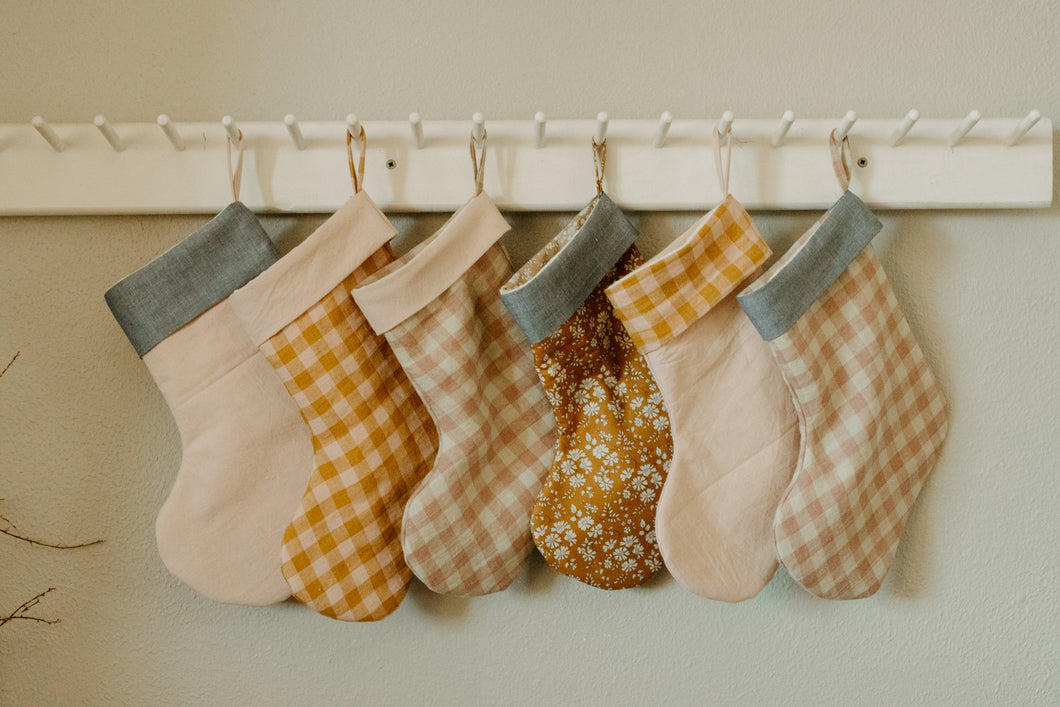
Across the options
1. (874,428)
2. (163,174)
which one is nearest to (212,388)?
(163,174)

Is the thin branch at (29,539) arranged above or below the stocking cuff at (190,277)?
below

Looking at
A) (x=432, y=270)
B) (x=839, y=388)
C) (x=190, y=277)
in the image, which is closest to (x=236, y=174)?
(x=190, y=277)

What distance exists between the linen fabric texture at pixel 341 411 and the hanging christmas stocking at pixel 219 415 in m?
0.04

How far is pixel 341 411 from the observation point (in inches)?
33.3

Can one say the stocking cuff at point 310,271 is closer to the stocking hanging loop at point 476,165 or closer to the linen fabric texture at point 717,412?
the stocking hanging loop at point 476,165

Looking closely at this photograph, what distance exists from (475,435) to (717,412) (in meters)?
0.27

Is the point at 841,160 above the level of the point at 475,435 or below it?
above

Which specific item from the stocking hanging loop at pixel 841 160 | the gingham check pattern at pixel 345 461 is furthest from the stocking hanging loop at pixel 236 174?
the stocking hanging loop at pixel 841 160

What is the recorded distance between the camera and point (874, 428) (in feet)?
2.84

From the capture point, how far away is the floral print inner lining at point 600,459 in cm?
85

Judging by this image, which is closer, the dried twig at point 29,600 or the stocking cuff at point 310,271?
the stocking cuff at point 310,271

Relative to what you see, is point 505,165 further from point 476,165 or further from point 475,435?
point 475,435

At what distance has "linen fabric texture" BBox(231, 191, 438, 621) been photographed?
0.82m

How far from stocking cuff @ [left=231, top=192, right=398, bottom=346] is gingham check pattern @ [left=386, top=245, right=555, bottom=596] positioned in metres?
0.09
